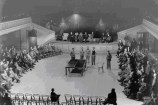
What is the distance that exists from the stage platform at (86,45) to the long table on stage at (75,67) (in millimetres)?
430

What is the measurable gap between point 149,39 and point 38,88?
4.57 metres

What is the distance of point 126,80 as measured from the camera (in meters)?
11.6

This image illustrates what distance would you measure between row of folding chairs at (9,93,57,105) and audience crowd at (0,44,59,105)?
16.9 inches

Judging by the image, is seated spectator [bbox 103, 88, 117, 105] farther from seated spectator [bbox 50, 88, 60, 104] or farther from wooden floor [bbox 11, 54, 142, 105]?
seated spectator [bbox 50, 88, 60, 104]

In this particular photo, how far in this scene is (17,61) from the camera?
45.4ft

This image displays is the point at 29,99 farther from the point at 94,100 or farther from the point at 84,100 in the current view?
the point at 94,100

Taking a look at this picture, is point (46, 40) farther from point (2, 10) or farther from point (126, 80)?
point (126, 80)

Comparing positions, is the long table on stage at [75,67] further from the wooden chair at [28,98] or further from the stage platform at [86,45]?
the wooden chair at [28,98]

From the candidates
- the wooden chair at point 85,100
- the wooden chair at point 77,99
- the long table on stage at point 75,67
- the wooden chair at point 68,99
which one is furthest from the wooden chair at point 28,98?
the long table on stage at point 75,67

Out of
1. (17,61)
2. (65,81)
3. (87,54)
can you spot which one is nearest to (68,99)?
(65,81)

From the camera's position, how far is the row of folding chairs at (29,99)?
1069cm

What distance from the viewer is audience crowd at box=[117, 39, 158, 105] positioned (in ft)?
35.1

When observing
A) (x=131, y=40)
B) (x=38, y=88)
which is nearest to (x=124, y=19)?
(x=131, y=40)

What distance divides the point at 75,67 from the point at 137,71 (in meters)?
2.42
